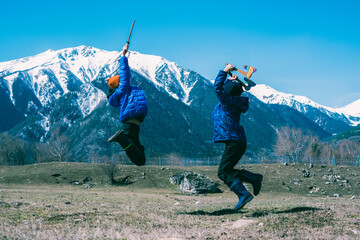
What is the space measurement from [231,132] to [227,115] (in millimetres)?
375

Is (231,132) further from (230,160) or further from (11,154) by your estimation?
(11,154)

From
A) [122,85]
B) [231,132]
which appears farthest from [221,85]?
[122,85]

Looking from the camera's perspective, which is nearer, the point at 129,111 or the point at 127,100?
the point at 129,111

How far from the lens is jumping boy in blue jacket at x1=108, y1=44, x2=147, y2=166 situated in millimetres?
6844

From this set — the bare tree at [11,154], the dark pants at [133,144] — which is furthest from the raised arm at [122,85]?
the bare tree at [11,154]

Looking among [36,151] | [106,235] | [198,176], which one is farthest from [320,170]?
[36,151]

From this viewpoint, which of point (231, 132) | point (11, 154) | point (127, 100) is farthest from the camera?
point (11, 154)

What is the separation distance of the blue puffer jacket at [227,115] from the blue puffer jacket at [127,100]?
63.5 inches

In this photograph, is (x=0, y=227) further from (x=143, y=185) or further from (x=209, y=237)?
(x=143, y=185)

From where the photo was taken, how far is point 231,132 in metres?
6.64

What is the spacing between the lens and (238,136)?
6680mm

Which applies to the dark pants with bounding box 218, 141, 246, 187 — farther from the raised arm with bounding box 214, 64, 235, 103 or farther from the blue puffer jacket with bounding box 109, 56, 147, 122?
the blue puffer jacket with bounding box 109, 56, 147, 122

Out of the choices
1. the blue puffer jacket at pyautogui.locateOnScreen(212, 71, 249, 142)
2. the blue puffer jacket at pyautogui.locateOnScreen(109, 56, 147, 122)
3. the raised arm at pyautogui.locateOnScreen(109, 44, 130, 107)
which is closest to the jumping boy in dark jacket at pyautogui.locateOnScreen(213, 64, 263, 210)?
the blue puffer jacket at pyautogui.locateOnScreen(212, 71, 249, 142)

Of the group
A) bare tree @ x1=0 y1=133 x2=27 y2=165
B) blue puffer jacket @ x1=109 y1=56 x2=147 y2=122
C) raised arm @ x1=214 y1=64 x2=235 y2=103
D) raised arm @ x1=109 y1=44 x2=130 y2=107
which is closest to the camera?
raised arm @ x1=214 y1=64 x2=235 y2=103
